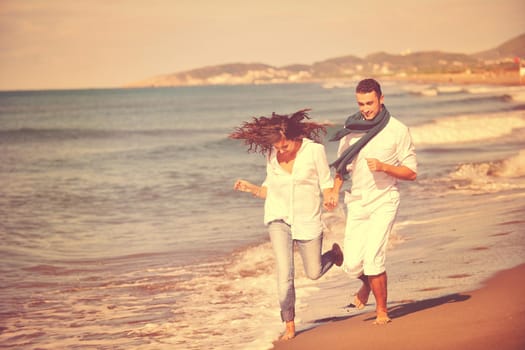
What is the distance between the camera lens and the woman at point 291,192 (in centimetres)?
562

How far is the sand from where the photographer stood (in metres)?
4.86

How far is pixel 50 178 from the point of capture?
84.0 ft

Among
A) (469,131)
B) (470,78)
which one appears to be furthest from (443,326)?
(470,78)

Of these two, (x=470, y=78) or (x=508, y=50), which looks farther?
(x=470, y=78)

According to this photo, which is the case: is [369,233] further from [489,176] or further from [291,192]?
[489,176]

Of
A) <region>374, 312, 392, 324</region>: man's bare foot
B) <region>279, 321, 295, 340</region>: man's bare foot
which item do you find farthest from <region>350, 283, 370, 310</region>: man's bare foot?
<region>279, 321, 295, 340</region>: man's bare foot

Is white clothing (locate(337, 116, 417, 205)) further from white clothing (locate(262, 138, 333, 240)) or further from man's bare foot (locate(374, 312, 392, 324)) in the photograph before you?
man's bare foot (locate(374, 312, 392, 324))

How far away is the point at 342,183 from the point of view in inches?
221

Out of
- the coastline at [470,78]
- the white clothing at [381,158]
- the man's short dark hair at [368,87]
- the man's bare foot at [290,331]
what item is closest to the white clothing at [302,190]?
the white clothing at [381,158]

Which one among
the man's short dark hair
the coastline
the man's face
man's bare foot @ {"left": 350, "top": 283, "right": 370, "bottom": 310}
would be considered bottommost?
man's bare foot @ {"left": 350, "top": 283, "right": 370, "bottom": 310}

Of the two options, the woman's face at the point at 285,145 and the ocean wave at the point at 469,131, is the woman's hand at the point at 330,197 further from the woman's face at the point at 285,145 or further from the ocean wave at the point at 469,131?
the ocean wave at the point at 469,131

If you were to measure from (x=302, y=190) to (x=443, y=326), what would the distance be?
1.35 meters

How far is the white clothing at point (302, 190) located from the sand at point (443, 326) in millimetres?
769

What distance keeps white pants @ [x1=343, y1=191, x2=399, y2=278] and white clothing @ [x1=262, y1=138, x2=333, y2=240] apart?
0.81 feet
